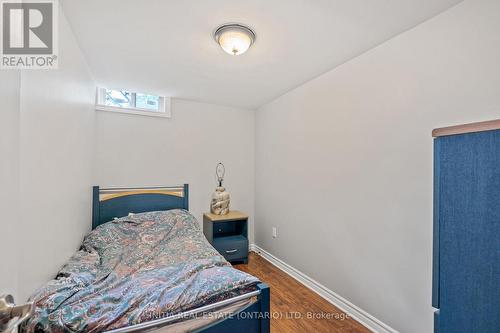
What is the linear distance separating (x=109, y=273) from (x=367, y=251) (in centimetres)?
197

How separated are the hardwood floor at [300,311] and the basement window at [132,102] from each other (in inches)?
99.1

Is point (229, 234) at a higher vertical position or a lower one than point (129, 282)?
lower

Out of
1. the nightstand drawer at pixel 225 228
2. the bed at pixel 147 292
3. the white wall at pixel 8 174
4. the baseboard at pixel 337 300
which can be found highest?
the white wall at pixel 8 174

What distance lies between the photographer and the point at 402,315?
1.60m

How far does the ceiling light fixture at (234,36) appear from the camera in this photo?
1592 millimetres

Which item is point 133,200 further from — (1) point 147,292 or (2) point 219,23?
(2) point 219,23

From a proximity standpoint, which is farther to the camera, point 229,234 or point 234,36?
point 229,234

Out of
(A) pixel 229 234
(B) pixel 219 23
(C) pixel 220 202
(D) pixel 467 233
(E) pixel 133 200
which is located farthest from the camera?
(A) pixel 229 234

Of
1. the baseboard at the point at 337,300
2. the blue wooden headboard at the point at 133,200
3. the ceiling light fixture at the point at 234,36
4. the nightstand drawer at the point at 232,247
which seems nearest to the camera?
the ceiling light fixture at the point at 234,36

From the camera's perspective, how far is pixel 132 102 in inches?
119

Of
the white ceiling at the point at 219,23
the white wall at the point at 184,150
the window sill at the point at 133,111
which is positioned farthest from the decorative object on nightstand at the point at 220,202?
the white ceiling at the point at 219,23

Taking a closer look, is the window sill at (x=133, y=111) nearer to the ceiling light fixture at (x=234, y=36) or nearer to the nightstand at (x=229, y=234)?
the nightstand at (x=229, y=234)

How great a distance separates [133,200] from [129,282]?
5.05 feet

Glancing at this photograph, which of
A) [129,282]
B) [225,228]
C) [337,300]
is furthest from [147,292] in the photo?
[225,228]
